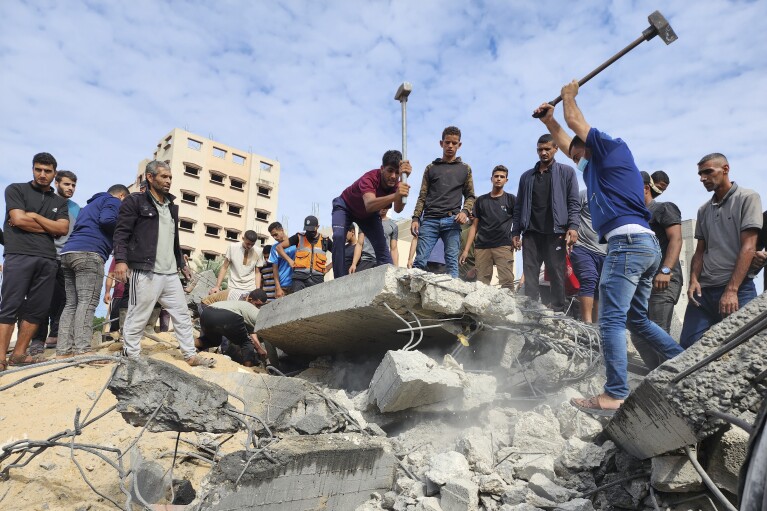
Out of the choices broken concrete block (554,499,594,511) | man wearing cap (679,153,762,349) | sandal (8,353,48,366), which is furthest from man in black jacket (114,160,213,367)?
man wearing cap (679,153,762,349)

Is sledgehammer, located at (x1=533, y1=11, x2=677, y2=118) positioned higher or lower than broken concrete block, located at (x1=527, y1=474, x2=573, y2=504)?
higher

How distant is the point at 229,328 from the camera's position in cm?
593

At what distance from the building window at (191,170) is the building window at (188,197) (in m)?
1.45

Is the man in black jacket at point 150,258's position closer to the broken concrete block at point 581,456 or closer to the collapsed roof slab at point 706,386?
the broken concrete block at point 581,456

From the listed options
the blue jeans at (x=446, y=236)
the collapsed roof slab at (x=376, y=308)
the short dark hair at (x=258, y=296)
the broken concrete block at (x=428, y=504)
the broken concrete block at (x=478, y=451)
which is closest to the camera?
Answer: the broken concrete block at (x=428, y=504)

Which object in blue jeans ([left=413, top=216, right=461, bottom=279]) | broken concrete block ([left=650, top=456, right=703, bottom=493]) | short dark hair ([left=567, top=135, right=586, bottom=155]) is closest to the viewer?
broken concrete block ([left=650, top=456, right=703, bottom=493])

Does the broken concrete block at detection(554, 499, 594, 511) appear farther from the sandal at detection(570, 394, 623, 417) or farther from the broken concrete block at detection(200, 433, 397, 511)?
the broken concrete block at detection(200, 433, 397, 511)

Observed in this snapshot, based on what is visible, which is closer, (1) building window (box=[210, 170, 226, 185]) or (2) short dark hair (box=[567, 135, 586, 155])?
(2) short dark hair (box=[567, 135, 586, 155])

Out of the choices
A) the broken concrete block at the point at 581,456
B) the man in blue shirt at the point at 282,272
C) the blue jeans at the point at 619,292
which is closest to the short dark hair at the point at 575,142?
the blue jeans at the point at 619,292

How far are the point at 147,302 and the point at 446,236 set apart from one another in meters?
3.14

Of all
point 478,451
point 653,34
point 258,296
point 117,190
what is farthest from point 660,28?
point 117,190

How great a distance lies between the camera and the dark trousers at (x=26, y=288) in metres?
4.71

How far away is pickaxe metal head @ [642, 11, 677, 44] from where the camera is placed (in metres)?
3.69

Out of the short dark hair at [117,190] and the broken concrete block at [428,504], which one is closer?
the broken concrete block at [428,504]
